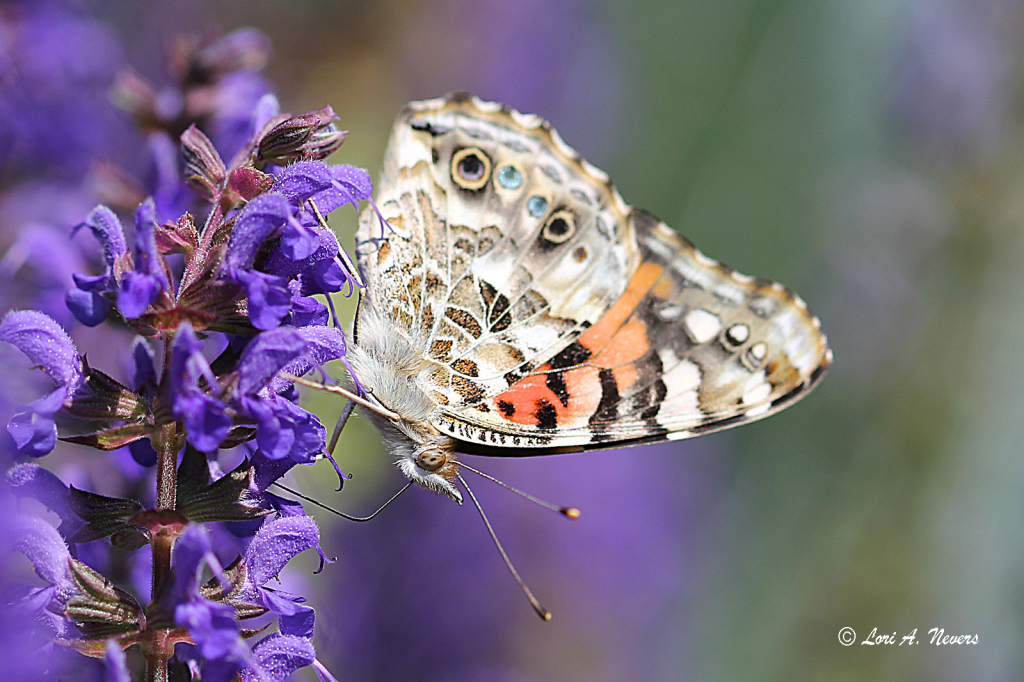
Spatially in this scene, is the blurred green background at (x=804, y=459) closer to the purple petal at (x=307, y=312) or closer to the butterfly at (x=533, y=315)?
the butterfly at (x=533, y=315)

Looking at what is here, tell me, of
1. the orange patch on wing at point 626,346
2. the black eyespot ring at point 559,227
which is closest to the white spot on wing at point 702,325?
the orange patch on wing at point 626,346

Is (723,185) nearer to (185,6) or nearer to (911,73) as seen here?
(911,73)

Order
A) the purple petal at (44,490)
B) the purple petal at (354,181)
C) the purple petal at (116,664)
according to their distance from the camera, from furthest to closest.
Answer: the purple petal at (354,181) → the purple petal at (44,490) → the purple petal at (116,664)

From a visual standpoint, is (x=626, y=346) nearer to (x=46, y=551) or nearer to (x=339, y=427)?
(x=339, y=427)

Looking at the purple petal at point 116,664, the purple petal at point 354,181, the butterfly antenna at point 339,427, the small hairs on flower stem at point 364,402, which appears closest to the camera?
the purple petal at point 116,664

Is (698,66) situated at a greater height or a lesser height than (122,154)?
greater

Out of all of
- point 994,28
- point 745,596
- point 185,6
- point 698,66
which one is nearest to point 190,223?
point 994,28

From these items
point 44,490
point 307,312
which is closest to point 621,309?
point 307,312

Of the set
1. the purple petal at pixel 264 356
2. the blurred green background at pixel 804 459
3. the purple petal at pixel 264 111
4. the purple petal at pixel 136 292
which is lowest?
the blurred green background at pixel 804 459
